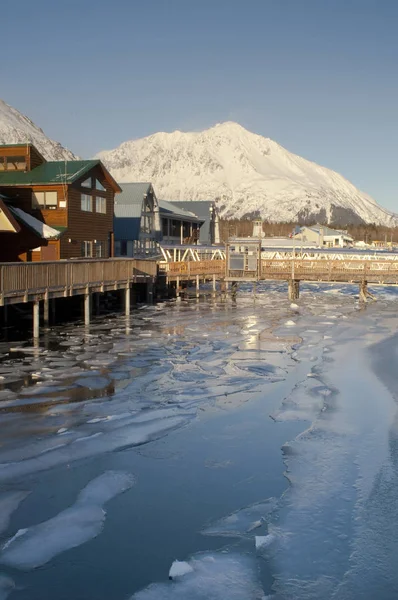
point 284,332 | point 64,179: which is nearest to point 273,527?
point 284,332

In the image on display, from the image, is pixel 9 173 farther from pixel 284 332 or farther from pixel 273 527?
pixel 273 527

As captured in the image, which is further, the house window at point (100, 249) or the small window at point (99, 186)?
the house window at point (100, 249)

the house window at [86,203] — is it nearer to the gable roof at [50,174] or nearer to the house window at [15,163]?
the gable roof at [50,174]

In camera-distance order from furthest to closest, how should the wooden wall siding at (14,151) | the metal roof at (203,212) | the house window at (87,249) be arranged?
the metal roof at (203,212)
the house window at (87,249)
the wooden wall siding at (14,151)

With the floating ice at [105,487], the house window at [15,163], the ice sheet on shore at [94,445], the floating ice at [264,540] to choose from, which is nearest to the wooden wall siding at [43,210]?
the house window at [15,163]

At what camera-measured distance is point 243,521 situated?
9.32 metres

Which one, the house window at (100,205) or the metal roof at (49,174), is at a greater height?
the metal roof at (49,174)

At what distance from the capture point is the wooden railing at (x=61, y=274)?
23484 mm

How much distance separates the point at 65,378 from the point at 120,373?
165cm

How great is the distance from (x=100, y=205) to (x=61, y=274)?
46.6 feet

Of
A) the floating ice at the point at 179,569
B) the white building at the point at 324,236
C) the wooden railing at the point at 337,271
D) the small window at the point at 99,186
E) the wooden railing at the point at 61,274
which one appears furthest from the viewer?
the white building at the point at 324,236

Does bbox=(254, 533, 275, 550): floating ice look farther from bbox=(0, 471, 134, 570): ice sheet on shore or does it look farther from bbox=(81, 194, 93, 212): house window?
bbox=(81, 194, 93, 212): house window

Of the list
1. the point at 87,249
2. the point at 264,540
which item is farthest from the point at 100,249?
the point at 264,540

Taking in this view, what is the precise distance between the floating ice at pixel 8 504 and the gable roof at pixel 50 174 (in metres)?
27.7
